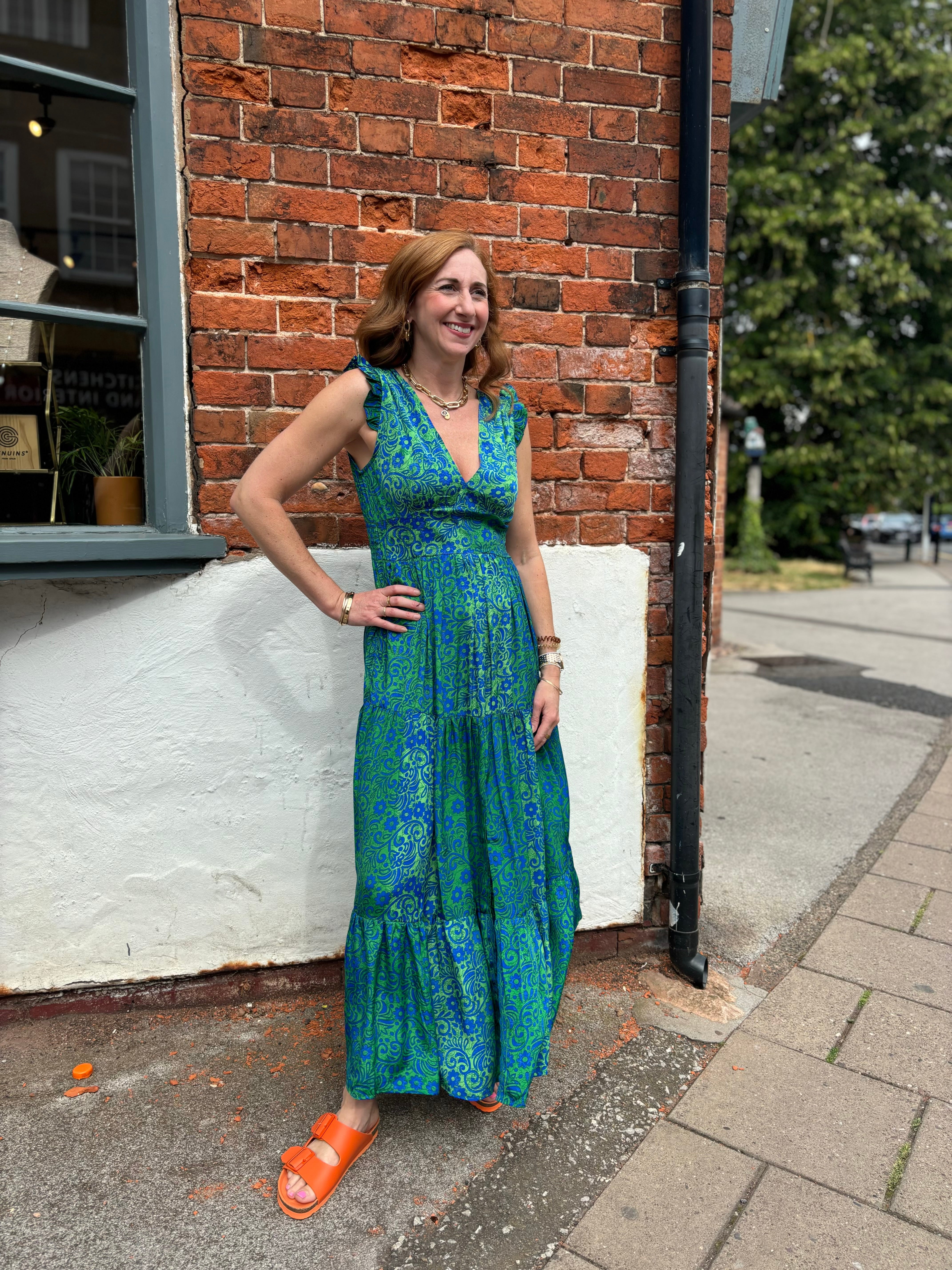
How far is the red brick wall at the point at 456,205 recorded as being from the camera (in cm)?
231

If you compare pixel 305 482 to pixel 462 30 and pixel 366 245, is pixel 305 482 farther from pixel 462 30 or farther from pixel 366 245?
pixel 462 30

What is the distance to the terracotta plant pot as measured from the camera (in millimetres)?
2561

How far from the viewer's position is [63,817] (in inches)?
95.8

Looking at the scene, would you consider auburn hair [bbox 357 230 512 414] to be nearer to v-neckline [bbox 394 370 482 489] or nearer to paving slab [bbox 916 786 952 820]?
v-neckline [bbox 394 370 482 489]

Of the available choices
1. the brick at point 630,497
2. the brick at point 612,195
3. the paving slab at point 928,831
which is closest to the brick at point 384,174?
the brick at point 612,195

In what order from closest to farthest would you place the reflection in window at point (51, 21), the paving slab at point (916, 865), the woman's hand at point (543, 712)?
the woman's hand at point (543, 712)
the paving slab at point (916, 865)
the reflection in window at point (51, 21)

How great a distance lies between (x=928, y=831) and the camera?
4.21m

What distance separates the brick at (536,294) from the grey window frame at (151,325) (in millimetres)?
915

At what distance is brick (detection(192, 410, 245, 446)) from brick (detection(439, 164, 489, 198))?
0.84m

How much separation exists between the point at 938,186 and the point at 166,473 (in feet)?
79.1

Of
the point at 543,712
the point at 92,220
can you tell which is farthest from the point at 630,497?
the point at 92,220

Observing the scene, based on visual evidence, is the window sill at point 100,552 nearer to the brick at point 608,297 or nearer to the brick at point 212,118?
the brick at point 212,118

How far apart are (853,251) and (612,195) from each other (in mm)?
20780

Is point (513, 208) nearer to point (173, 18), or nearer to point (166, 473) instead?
point (173, 18)
